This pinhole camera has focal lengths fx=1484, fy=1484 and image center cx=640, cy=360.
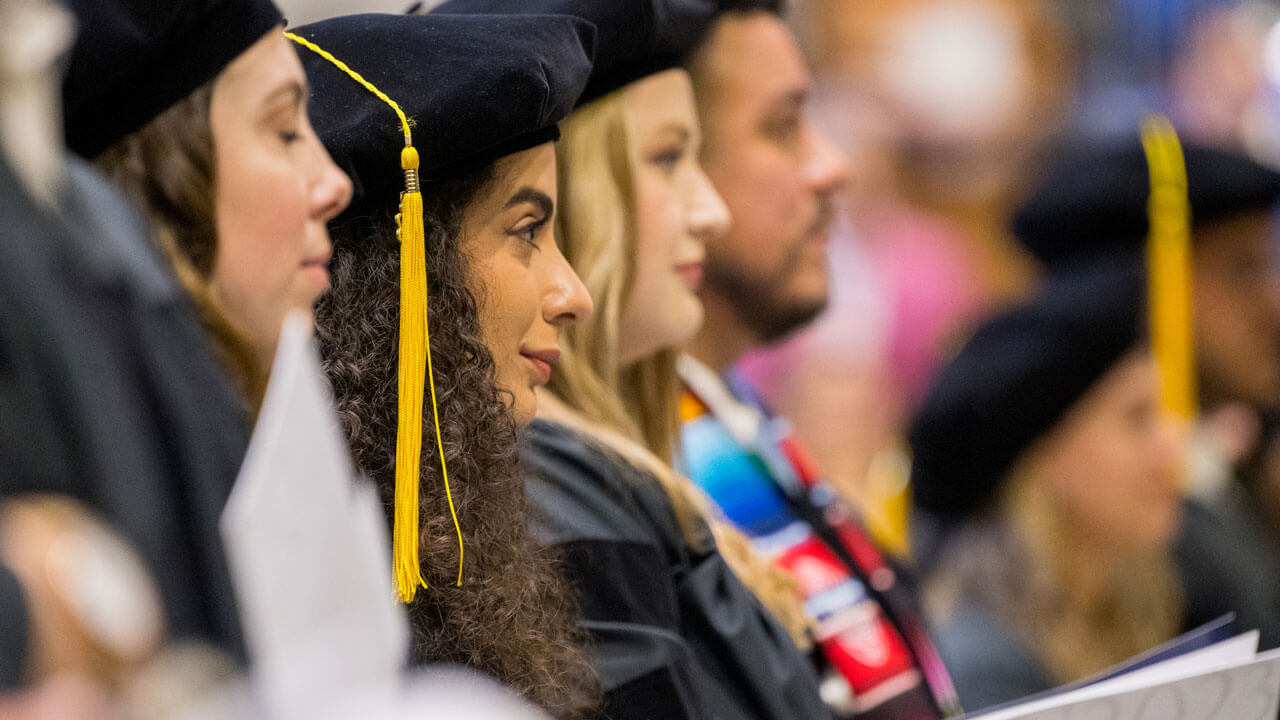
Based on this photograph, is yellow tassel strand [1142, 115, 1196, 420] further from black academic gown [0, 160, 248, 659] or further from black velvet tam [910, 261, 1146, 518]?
black academic gown [0, 160, 248, 659]

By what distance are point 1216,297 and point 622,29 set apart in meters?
1.76

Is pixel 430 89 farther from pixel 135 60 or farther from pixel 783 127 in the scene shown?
pixel 783 127

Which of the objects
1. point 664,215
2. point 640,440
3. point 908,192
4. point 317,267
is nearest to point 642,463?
point 640,440

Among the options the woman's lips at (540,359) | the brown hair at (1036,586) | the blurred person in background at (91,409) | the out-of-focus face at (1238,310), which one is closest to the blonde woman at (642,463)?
the woman's lips at (540,359)

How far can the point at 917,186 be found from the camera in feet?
14.6

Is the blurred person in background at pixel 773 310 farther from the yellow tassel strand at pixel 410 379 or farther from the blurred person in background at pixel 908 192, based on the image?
the blurred person in background at pixel 908 192

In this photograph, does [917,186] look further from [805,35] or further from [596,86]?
[596,86]

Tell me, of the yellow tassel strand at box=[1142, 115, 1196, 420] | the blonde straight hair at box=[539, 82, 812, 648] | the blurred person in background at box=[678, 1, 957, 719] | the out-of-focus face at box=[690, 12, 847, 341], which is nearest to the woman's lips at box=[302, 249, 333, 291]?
the blonde straight hair at box=[539, 82, 812, 648]

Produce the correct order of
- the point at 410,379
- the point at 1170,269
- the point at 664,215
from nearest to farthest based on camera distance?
the point at 410,379 < the point at 664,215 < the point at 1170,269

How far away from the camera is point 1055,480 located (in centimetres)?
241

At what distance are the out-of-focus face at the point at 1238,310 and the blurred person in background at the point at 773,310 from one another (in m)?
1.11

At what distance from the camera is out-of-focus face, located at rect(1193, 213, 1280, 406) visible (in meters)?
2.79

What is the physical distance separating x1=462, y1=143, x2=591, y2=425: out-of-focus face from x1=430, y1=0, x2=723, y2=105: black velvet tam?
26 cm

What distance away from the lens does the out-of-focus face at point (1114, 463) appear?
2.38 meters
